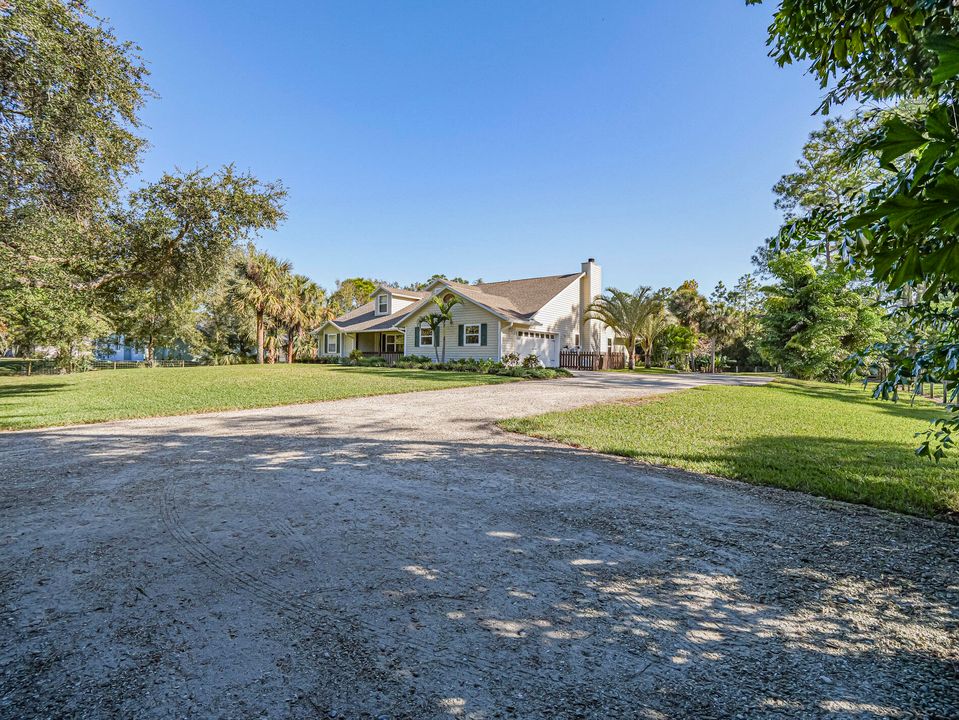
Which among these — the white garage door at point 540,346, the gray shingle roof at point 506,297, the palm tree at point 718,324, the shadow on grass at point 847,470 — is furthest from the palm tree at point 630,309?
the shadow on grass at point 847,470

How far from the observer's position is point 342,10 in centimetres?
1273

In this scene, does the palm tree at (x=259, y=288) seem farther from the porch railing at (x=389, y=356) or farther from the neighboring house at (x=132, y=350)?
the neighboring house at (x=132, y=350)

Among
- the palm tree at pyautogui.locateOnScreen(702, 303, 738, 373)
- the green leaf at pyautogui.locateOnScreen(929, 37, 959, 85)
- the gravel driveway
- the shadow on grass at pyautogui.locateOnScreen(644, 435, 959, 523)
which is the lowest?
the gravel driveway

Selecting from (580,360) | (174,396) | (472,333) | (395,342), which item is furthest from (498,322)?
(174,396)

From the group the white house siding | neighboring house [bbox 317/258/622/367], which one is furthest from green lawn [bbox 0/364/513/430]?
neighboring house [bbox 317/258/622/367]

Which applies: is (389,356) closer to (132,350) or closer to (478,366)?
(478,366)

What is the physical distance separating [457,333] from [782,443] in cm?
2046

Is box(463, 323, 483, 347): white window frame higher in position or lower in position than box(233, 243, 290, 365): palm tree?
lower

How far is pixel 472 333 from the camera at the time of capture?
25516 millimetres

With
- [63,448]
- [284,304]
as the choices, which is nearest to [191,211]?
[63,448]

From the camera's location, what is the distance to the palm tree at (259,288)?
102 ft

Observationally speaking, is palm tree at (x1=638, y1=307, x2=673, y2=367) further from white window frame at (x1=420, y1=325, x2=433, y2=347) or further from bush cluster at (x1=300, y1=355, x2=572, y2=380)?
white window frame at (x1=420, y1=325, x2=433, y2=347)

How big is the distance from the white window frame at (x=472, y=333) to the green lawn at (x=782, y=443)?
46.7 feet

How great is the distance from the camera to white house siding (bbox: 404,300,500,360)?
2461 centimetres
